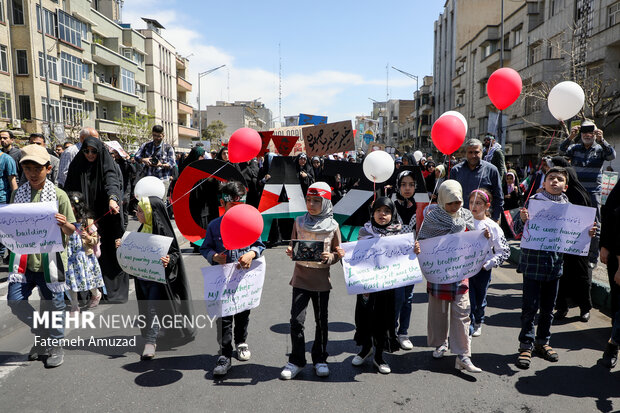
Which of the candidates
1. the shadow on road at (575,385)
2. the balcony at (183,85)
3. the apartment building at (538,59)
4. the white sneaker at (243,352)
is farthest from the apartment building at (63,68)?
the apartment building at (538,59)

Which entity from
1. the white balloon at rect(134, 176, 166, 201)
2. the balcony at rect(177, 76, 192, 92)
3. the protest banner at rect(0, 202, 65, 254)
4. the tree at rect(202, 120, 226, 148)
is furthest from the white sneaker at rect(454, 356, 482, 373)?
the tree at rect(202, 120, 226, 148)

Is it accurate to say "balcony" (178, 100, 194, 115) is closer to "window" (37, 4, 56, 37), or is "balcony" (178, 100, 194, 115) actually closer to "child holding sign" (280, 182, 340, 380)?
"window" (37, 4, 56, 37)

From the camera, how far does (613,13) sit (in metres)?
20.5

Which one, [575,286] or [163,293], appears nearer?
[163,293]

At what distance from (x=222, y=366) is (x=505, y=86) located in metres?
4.19

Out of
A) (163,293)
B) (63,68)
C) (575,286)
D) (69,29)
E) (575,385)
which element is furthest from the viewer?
(69,29)

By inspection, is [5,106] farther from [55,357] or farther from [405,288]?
[405,288]

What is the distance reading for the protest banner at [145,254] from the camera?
389 centimetres

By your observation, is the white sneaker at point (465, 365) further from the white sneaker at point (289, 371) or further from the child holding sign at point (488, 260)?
the white sneaker at point (289, 371)

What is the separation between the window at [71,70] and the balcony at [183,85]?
2347cm

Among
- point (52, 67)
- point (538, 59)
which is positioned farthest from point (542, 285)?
point (52, 67)

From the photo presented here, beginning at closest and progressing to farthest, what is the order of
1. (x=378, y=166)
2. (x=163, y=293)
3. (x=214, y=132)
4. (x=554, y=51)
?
(x=163, y=293), (x=378, y=166), (x=554, y=51), (x=214, y=132)

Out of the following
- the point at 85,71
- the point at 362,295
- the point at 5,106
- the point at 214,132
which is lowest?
the point at 362,295

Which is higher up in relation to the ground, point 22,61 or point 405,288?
point 22,61
